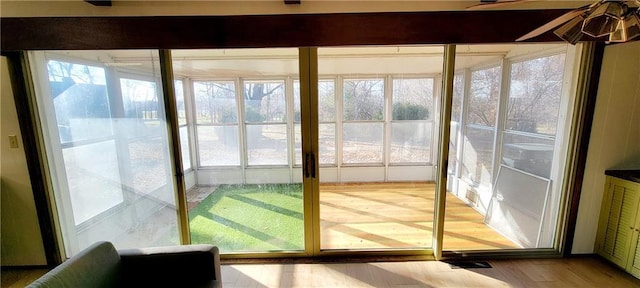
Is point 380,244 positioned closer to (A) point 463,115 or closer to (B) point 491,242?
(B) point 491,242

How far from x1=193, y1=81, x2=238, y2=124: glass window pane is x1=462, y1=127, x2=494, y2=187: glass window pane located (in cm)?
290

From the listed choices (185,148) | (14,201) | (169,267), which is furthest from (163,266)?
(14,201)

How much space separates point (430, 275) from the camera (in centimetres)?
226

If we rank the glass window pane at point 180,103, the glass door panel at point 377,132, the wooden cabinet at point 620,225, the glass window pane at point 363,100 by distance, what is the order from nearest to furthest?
the wooden cabinet at point 620,225 → the glass window pane at point 180,103 → the glass door panel at point 377,132 → the glass window pane at point 363,100

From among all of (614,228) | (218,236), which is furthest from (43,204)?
(614,228)

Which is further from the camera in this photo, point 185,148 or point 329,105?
point 329,105

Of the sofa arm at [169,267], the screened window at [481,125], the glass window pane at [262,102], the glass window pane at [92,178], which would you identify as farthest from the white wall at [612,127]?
the glass window pane at [92,178]

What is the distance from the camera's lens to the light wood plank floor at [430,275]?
2154 mm

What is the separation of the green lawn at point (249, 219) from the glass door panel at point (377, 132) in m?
1.15

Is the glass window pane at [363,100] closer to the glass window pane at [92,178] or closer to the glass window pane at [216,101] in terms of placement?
the glass window pane at [216,101]

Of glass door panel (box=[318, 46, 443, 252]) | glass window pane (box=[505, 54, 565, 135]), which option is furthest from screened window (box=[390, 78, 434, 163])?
glass window pane (box=[505, 54, 565, 135])

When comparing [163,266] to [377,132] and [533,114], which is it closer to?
[533,114]

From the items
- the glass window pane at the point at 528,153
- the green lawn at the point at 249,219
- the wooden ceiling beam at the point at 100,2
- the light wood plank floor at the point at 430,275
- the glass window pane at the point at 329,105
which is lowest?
the light wood plank floor at the point at 430,275

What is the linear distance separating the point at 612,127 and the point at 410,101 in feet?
8.86
